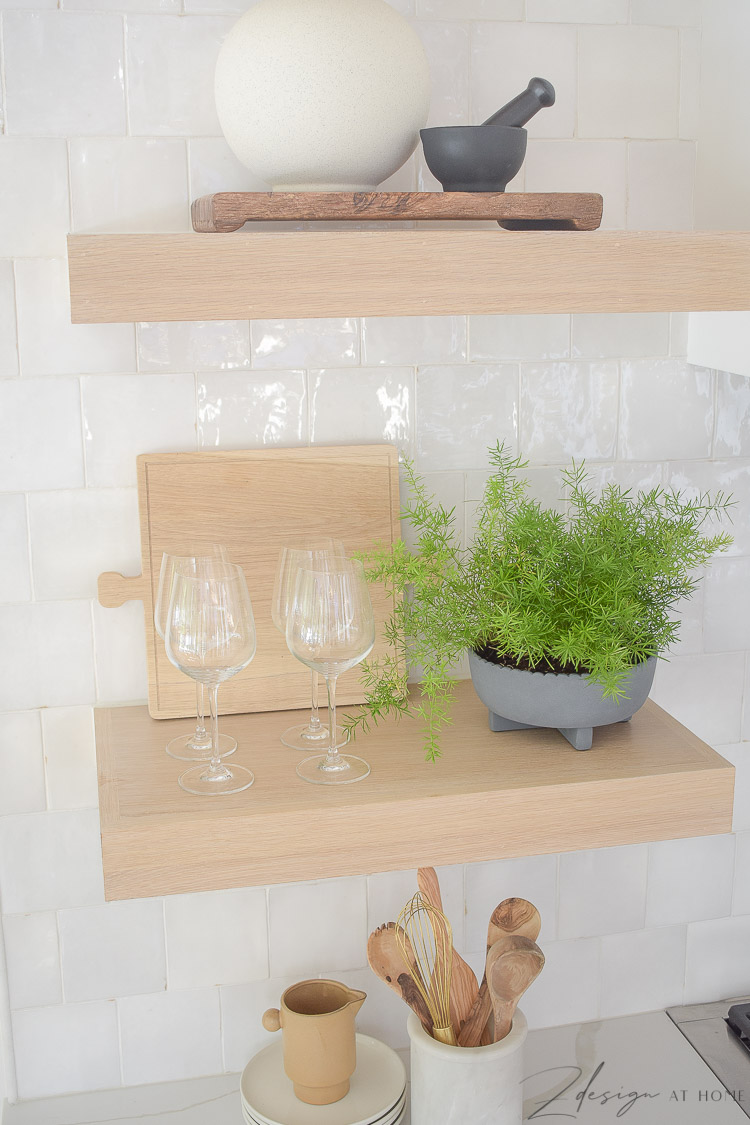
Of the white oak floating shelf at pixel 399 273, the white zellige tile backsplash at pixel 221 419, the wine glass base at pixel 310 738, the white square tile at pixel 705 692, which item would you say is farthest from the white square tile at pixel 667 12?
the wine glass base at pixel 310 738

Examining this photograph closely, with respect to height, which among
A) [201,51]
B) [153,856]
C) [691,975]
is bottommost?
[691,975]

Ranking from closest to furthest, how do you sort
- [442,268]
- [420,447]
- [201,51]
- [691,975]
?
[442,268]
[201,51]
[420,447]
[691,975]

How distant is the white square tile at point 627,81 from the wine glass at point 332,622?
1.97 feet

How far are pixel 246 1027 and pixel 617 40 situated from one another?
1.25m

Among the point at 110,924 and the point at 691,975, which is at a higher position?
the point at 110,924

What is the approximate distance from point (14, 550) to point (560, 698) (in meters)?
0.61

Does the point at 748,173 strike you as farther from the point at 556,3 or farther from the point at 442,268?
the point at 442,268

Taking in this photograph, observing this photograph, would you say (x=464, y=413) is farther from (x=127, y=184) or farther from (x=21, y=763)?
(x=21, y=763)

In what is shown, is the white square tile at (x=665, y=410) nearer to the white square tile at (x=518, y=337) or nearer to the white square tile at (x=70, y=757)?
the white square tile at (x=518, y=337)

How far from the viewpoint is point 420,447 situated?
1212 millimetres

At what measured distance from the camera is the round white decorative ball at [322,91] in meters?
0.89

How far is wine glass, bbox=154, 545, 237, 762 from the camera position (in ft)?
3.17

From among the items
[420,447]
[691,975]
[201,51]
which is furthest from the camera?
[691,975]

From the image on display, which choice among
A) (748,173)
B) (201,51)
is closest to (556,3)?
(748,173)
